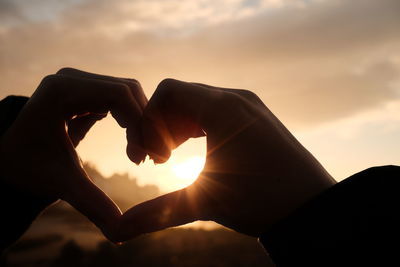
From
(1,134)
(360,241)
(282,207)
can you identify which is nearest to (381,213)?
(360,241)

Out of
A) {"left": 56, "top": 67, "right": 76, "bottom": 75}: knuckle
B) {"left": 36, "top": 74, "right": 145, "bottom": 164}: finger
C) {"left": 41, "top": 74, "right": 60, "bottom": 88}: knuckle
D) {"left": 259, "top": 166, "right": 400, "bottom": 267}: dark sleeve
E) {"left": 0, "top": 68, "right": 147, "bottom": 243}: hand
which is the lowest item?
{"left": 259, "top": 166, "right": 400, "bottom": 267}: dark sleeve

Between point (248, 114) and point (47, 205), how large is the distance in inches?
42.4

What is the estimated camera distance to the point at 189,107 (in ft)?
6.07

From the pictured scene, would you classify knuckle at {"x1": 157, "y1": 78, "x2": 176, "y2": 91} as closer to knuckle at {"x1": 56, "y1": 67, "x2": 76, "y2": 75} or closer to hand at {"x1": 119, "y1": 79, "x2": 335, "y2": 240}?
hand at {"x1": 119, "y1": 79, "x2": 335, "y2": 240}

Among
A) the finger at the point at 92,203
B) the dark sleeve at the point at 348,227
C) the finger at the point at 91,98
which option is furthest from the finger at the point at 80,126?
the dark sleeve at the point at 348,227

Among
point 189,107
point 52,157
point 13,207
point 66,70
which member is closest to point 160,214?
point 189,107

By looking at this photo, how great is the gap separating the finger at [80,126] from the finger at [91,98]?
185mm

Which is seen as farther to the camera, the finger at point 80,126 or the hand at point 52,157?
the finger at point 80,126

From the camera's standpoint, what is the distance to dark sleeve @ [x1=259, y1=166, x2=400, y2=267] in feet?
5.14

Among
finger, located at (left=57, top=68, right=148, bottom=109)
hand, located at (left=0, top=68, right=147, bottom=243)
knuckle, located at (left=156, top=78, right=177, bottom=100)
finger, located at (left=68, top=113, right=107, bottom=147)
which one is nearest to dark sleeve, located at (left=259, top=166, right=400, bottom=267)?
knuckle, located at (left=156, top=78, right=177, bottom=100)

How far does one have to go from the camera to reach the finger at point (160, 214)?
1.81 m

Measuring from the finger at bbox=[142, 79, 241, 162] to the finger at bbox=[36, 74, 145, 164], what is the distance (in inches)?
7.1

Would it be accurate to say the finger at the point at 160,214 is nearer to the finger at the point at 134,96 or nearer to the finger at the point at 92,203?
the finger at the point at 92,203

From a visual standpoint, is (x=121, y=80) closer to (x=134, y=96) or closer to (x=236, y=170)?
(x=134, y=96)
